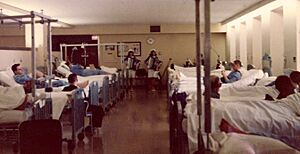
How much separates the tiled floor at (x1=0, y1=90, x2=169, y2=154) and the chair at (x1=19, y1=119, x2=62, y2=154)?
150 centimetres

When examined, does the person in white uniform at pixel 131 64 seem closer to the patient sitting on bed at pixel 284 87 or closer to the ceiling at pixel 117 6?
the ceiling at pixel 117 6

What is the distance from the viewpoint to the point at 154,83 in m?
15.7

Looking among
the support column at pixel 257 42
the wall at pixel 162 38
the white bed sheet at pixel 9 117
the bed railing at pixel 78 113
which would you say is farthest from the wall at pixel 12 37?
the white bed sheet at pixel 9 117

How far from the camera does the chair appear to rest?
4.16m

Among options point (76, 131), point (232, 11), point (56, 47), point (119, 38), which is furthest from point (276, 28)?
point (56, 47)

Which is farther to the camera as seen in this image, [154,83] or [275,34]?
[154,83]

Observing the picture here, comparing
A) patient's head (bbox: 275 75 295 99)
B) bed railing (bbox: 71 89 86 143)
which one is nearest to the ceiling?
bed railing (bbox: 71 89 86 143)

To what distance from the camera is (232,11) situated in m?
11.8

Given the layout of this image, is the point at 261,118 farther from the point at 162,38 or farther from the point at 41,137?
the point at 162,38

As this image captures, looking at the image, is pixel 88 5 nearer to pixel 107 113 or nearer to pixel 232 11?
pixel 107 113

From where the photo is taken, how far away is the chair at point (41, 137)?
416 centimetres

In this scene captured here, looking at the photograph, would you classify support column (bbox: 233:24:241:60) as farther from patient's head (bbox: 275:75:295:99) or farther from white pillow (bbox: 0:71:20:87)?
patient's head (bbox: 275:75:295:99)

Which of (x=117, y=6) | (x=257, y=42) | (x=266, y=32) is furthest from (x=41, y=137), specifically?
(x=257, y=42)

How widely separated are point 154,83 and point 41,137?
11.6m
